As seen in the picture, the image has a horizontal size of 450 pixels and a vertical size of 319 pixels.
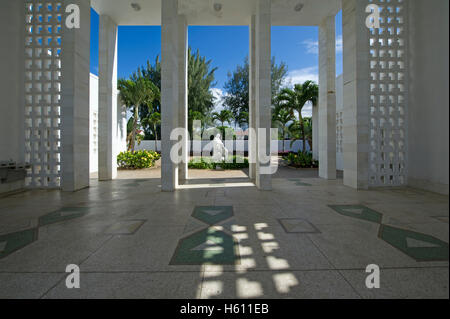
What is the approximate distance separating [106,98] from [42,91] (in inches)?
95.2

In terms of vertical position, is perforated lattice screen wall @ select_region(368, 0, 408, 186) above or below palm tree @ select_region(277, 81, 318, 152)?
below

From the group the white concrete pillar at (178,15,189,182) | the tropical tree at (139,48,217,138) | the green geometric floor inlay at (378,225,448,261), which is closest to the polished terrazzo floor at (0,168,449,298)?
the green geometric floor inlay at (378,225,448,261)

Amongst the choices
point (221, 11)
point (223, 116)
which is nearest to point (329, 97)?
point (221, 11)

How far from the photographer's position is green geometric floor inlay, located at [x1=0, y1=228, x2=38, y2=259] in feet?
8.75

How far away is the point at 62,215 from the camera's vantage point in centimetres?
409

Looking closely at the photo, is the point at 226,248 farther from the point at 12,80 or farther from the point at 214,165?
the point at 214,165

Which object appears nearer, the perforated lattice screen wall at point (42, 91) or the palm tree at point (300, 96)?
the perforated lattice screen wall at point (42, 91)

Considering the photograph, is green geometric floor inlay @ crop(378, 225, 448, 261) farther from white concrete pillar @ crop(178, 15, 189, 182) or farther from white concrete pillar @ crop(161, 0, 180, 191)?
white concrete pillar @ crop(178, 15, 189, 182)

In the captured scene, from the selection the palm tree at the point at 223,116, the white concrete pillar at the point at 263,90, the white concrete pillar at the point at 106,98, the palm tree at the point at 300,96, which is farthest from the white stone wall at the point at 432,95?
the palm tree at the point at 223,116

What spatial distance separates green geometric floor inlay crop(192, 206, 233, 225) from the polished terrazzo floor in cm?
2

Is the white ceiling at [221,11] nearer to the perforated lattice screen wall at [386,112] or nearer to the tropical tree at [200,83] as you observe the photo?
the perforated lattice screen wall at [386,112]

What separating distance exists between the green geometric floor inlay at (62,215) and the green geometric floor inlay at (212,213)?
1927 mm

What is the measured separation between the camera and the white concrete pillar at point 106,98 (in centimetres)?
871
